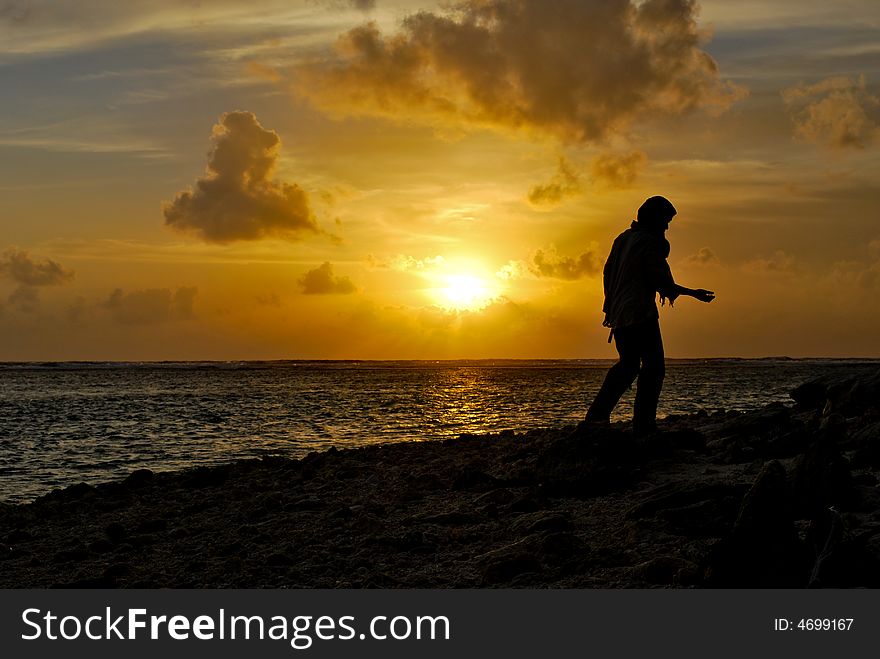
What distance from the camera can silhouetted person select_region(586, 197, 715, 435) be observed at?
950 centimetres

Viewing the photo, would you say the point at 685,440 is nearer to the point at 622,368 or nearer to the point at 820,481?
the point at 622,368

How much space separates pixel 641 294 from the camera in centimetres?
960

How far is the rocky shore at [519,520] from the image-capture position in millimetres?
5934

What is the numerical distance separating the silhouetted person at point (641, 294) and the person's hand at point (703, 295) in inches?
0.4

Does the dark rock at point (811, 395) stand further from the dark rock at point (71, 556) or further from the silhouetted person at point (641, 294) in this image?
the dark rock at point (71, 556)

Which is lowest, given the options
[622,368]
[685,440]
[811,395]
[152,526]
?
[152,526]

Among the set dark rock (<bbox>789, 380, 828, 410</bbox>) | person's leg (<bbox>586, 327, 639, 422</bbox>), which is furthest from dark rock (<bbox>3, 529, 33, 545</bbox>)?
dark rock (<bbox>789, 380, 828, 410</bbox>)

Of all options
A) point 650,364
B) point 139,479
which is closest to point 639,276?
point 650,364

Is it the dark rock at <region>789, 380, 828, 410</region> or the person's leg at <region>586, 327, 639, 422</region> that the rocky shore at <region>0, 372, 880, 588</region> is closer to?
the person's leg at <region>586, 327, 639, 422</region>

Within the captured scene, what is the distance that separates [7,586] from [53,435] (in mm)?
19013

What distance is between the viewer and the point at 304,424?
27.7 meters

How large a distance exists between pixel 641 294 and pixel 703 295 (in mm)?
666

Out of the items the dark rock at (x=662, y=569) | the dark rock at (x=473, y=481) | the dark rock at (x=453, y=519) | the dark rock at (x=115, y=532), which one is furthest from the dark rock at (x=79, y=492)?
the dark rock at (x=662, y=569)
